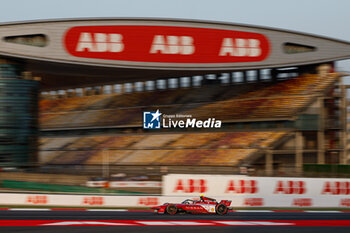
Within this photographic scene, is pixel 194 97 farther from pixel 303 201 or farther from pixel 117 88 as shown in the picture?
pixel 303 201

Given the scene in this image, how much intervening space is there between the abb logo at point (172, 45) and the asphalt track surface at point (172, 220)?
21.3 m

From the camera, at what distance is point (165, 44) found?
41969 mm

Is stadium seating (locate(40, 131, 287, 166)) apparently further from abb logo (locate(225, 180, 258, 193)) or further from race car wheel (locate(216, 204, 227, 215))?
race car wheel (locate(216, 204, 227, 215))

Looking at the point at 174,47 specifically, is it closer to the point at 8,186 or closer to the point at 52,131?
the point at 8,186

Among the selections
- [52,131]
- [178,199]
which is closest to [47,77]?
[52,131]

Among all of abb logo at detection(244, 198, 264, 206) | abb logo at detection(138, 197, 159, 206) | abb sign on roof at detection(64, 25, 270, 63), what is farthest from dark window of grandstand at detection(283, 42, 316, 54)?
abb logo at detection(138, 197, 159, 206)

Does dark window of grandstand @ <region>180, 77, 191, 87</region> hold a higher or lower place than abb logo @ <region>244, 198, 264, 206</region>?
higher

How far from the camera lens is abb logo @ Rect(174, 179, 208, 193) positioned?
25641mm

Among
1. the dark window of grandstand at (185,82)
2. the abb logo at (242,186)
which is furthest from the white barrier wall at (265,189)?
the dark window of grandstand at (185,82)

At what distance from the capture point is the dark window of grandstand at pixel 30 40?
38688 millimetres

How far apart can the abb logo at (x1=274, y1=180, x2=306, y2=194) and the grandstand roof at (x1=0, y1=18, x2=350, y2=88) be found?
18.7m

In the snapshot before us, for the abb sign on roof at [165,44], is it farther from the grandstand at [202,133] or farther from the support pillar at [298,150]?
the support pillar at [298,150]

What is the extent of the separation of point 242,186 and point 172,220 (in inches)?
280

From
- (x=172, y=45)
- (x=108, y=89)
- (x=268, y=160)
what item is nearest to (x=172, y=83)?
(x=108, y=89)
